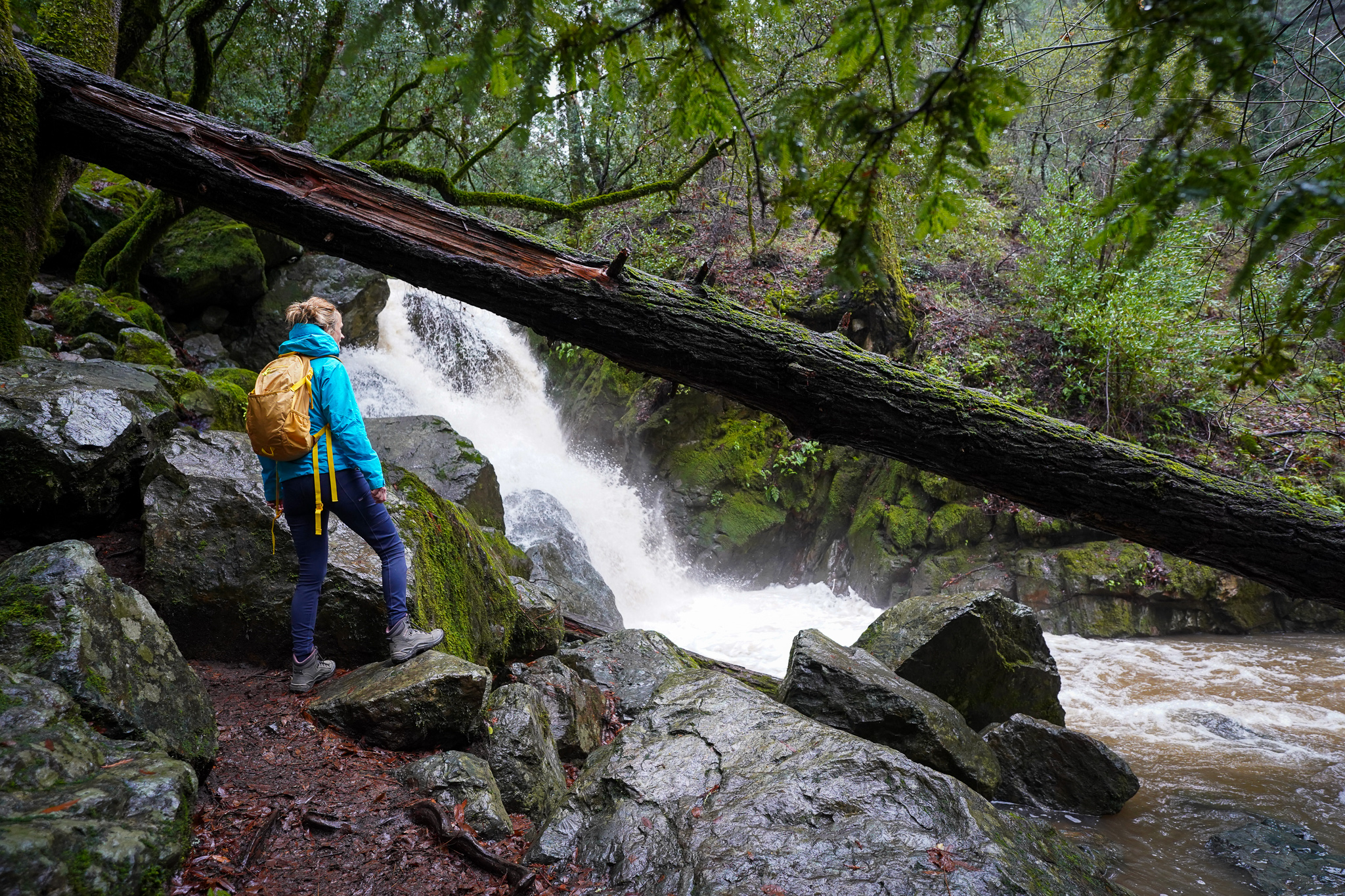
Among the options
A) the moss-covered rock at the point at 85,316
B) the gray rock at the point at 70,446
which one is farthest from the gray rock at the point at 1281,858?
the moss-covered rock at the point at 85,316

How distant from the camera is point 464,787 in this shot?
2865 millimetres

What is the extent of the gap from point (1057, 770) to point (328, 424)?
5.41 metres

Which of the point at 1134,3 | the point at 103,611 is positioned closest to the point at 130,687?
the point at 103,611

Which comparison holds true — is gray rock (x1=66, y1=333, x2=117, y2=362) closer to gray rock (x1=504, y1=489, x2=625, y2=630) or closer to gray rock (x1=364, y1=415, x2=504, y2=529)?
gray rock (x1=364, y1=415, x2=504, y2=529)

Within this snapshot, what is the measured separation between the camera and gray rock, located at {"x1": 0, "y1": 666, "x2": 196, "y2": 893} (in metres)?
1.33

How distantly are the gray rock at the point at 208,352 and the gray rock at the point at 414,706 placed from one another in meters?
8.06

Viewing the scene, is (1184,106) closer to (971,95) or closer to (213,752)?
(971,95)

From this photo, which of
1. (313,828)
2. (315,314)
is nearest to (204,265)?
(315,314)

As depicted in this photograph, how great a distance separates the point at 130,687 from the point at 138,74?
984cm

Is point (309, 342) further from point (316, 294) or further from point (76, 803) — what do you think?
point (316, 294)

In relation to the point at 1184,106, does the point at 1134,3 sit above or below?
above

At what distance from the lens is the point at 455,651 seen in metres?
4.03

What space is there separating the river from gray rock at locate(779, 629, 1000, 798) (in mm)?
751

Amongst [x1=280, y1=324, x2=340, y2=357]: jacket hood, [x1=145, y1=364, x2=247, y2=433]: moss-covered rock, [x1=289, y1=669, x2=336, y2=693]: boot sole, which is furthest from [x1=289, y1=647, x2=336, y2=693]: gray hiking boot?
[x1=145, y1=364, x2=247, y2=433]: moss-covered rock
